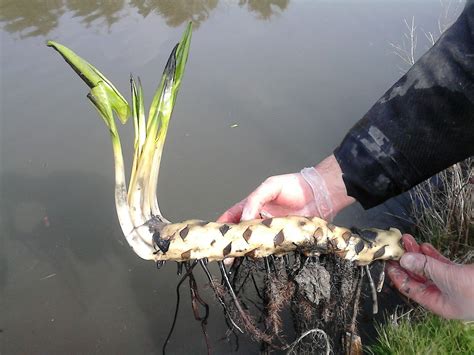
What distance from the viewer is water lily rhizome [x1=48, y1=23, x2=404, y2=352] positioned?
1.36 meters

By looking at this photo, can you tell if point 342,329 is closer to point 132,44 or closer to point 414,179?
point 414,179

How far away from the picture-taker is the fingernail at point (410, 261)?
1433mm

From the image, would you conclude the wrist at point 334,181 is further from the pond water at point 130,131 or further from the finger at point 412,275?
the pond water at point 130,131

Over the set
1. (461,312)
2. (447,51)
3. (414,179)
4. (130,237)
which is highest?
(447,51)

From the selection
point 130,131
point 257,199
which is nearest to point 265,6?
point 130,131

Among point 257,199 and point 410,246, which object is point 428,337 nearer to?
point 410,246

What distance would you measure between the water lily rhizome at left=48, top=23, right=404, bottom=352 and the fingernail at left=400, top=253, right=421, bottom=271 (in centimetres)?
4

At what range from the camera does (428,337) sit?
1.71m

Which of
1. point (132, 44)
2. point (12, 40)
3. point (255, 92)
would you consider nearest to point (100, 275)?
point (255, 92)

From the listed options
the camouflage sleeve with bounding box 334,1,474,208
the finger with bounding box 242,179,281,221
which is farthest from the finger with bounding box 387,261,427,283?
the finger with bounding box 242,179,281,221

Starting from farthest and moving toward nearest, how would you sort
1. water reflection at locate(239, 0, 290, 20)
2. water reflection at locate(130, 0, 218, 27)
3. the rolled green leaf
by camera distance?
1. water reflection at locate(239, 0, 290, 20)
2. water reflection at locate(130, 0, 218, 27)
3. the rolled green leaf

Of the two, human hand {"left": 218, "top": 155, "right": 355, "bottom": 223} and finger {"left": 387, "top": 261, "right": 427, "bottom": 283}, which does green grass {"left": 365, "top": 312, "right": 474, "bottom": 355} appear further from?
human hand {"left": 218, "top": 155, "right": 355, "bottom": 223}

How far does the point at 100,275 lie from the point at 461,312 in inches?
71.5

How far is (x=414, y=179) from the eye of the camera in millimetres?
1457
